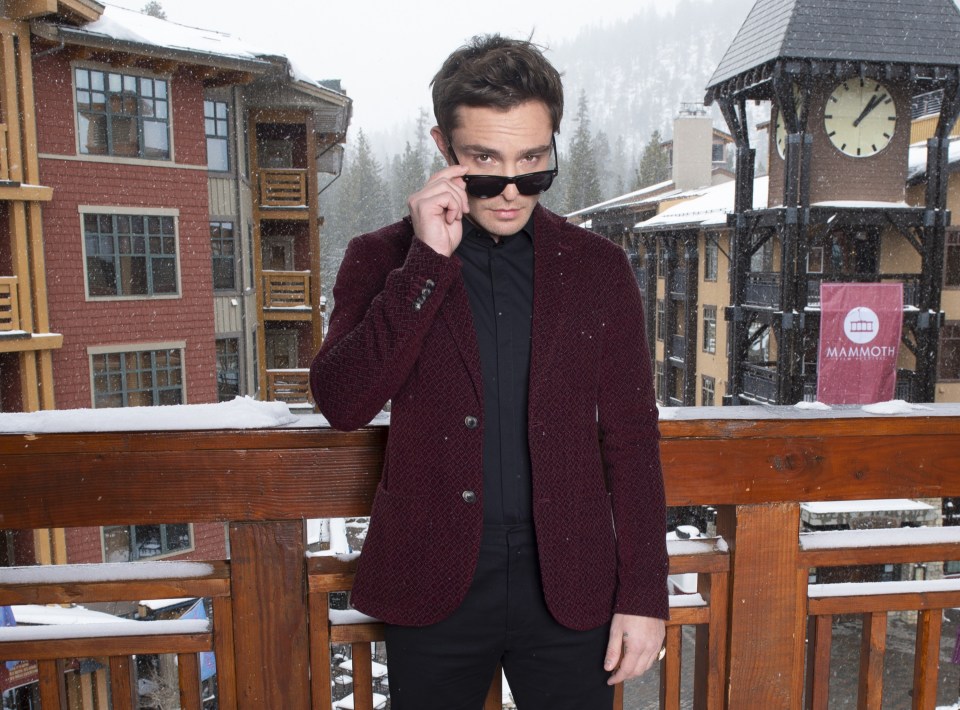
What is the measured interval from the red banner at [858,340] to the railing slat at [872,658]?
38.7ft

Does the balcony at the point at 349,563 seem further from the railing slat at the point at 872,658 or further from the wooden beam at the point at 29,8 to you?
the wooden beam at the point at 29,8

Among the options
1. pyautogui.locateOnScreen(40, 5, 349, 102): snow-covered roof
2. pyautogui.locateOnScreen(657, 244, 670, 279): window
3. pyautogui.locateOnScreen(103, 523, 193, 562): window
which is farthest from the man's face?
pyautogui.locateOnScreen(657, 244, 670, 279): window

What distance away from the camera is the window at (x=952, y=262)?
43.5 feet

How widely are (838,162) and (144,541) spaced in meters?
12.1

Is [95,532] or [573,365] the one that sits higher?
[573,365]

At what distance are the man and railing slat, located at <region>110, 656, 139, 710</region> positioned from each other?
0.54m

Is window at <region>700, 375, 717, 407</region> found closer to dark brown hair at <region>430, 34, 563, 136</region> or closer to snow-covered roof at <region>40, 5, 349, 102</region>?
snow-covered roof at <region>40, 5, 349, 102</region>

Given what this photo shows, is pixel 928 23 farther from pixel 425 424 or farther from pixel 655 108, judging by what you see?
pixel 655 108

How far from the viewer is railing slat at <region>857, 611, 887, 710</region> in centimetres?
172

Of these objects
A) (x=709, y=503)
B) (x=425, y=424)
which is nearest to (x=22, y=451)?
(x=425, y=424)

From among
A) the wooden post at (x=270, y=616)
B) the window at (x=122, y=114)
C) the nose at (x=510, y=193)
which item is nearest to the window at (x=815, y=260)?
the window at (x=122, y=114)

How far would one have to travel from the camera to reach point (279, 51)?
1155 cm

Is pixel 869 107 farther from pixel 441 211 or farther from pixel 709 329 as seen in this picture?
pixel 441 211

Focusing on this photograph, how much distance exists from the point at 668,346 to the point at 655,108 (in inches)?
916
